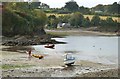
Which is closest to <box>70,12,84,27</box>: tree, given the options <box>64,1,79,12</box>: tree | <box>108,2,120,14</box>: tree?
<box>64,1,79,12</box>: tree

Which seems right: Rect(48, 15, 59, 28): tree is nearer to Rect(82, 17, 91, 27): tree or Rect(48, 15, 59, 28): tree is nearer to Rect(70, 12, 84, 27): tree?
Rect(70, 12, 84, 27): tree

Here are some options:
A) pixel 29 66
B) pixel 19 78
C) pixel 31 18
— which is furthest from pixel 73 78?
pixel 31 18

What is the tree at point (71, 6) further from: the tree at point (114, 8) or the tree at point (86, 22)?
the tree at point (86, 22)

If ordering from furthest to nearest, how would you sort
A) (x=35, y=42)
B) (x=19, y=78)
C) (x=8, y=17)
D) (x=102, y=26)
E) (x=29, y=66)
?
(x=102, y=26) < (x=8, y=17) < (x=35, y=42) < (x=29, y=66) < (x=19, y=78)

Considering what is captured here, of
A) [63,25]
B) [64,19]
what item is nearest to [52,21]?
[63,25]

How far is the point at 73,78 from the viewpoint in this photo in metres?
24.5

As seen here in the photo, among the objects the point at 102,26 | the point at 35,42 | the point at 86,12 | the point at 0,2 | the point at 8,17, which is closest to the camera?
the point at 35,42

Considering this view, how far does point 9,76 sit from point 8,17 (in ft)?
183

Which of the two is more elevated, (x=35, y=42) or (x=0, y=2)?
(x=0, y=2)

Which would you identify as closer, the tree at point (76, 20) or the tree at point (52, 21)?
the tree at point (52, 21)

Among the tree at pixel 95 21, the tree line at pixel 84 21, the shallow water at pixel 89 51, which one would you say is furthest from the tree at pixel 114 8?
the shallow water at pixel 89 51

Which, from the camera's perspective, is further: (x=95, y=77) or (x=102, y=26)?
(x=102, y=26)

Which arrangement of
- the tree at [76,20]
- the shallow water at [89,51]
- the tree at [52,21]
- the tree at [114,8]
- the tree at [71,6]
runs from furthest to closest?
the tree at [71,6] → the tree at [114,8] → the tree at [76,20] → the tree at [52,21] → the shallow water at [89,51]

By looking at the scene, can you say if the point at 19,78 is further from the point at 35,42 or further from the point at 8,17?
the point at 8,17
